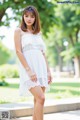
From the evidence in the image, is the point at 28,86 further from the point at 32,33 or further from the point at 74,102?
the point at 74,102

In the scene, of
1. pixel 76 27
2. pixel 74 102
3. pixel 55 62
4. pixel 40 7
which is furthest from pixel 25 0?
pixel 55 62

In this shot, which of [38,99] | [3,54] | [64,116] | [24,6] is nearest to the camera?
[38,99]

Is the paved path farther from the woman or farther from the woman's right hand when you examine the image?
the woman's right hand

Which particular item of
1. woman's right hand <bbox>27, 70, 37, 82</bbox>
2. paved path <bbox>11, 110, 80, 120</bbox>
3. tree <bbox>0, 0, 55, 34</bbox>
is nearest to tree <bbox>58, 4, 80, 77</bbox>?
tree <bbox>0, 0, 55, 34</bbox>

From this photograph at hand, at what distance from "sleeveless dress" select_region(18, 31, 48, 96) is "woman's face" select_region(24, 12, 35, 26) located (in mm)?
150

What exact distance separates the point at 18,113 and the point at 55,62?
6155cm

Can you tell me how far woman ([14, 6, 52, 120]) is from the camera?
4.82 meters

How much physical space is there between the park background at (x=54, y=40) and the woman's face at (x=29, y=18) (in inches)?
191

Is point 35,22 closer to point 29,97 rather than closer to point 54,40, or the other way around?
point 29,97

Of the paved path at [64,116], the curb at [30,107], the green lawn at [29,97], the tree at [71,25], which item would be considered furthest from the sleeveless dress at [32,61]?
the tree at [71,25]

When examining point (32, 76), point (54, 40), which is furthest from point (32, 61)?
point (54, 40)

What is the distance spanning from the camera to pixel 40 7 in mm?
18828

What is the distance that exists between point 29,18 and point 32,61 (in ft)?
1.97

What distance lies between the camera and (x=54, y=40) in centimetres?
5169
